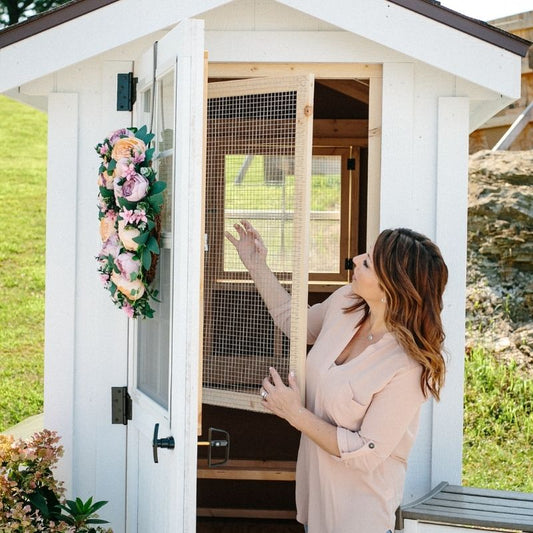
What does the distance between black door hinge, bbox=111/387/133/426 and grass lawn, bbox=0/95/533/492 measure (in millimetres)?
837

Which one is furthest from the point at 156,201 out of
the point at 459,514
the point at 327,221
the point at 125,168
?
the point at 327,221

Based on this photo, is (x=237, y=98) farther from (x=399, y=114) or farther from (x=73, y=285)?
(x=73, y=285)

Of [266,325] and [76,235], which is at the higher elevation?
[76,235]

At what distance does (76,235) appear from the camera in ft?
11.3

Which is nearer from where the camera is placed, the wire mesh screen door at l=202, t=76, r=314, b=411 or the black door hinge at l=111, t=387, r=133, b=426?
the wire mesh screen door at l=202, t=76, r=314, b=411

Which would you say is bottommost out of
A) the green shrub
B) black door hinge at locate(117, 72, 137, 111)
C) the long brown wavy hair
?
the green shrub

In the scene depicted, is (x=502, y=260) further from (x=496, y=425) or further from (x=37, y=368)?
(x=37, y=368)

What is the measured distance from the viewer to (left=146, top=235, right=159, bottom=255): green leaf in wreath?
9.12 feet

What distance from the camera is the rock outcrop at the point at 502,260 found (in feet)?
20.5

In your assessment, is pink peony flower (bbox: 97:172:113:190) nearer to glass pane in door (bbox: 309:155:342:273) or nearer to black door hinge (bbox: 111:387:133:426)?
black door hinge (bbox: 111:387:133:426)

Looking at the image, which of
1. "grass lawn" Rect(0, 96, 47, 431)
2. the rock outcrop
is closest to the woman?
the rock outcrop

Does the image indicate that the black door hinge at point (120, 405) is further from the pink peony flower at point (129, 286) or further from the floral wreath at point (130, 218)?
the pink peony flower at point (129, 286)

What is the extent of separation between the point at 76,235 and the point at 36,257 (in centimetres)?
754

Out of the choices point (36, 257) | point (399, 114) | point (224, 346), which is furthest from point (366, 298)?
point (36, 257)
